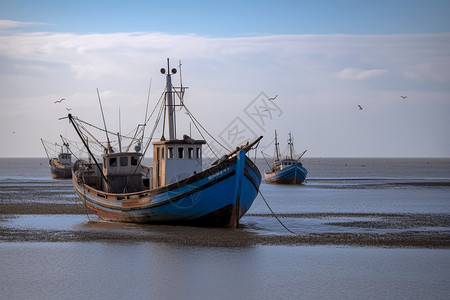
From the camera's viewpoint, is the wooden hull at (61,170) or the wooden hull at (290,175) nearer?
the wooden hull at (290,175)

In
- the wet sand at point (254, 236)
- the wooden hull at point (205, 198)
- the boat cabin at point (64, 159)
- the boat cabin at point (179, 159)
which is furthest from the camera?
the boat cabin at point (64, 159)

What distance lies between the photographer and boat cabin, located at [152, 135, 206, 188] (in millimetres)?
26734

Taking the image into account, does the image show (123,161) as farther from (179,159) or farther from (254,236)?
(254,236)

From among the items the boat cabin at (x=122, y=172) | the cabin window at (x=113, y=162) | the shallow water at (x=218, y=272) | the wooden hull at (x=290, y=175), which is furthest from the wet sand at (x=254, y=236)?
the wooden hull at (x=290, y=175)

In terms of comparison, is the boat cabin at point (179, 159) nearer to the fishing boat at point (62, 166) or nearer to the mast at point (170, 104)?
the mast at point (170, 104)

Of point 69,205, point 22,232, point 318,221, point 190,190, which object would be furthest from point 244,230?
point 69,205

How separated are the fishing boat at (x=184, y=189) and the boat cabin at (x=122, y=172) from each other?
17cm

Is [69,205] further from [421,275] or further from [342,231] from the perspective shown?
[421,275]

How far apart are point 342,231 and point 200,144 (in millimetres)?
7658

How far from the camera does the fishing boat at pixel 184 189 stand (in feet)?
80.2

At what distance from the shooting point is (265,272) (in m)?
17.4

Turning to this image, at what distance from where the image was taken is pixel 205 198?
A: 2469cm

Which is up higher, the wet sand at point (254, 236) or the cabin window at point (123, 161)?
the cabin window at point (123, 161)

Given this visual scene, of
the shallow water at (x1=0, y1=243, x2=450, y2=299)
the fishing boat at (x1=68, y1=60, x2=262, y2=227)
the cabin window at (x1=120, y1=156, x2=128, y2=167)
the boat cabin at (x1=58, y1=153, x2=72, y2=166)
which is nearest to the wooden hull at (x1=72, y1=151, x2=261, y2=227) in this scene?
the fishing boat at (x1=68, y1=60, x2=262, y2=227)
